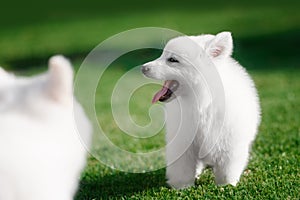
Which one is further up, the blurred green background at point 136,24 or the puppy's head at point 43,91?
the puppy's head at point 43,91

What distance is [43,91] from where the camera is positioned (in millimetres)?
3244

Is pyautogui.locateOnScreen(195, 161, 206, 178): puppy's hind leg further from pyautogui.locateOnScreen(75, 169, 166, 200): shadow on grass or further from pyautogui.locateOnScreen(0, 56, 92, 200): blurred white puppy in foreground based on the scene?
pyautogui.locateOnScreen(0, 56, 92, 200): blurred white puppy in foreground

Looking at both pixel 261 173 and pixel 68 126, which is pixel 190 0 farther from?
pixel 68 126

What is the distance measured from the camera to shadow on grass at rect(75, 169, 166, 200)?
5.04m

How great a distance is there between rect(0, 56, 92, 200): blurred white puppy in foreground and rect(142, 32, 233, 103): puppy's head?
44.8 inches

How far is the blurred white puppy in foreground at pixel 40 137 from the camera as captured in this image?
10.2ft

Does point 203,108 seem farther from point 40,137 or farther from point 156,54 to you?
point 156,54

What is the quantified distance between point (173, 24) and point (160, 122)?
42.3 ft

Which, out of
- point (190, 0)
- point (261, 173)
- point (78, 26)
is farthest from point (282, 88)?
point (190, 0)

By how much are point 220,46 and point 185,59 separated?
10.7 inches

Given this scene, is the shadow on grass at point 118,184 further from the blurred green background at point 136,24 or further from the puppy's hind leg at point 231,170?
the blurred green background at point 136,24

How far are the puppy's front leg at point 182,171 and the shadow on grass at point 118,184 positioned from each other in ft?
0.73

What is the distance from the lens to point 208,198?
462 cm

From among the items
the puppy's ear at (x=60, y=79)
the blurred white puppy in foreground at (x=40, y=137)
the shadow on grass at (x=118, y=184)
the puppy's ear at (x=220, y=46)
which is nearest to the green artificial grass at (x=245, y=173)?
the shadow on grass at (x=118, y=184)
